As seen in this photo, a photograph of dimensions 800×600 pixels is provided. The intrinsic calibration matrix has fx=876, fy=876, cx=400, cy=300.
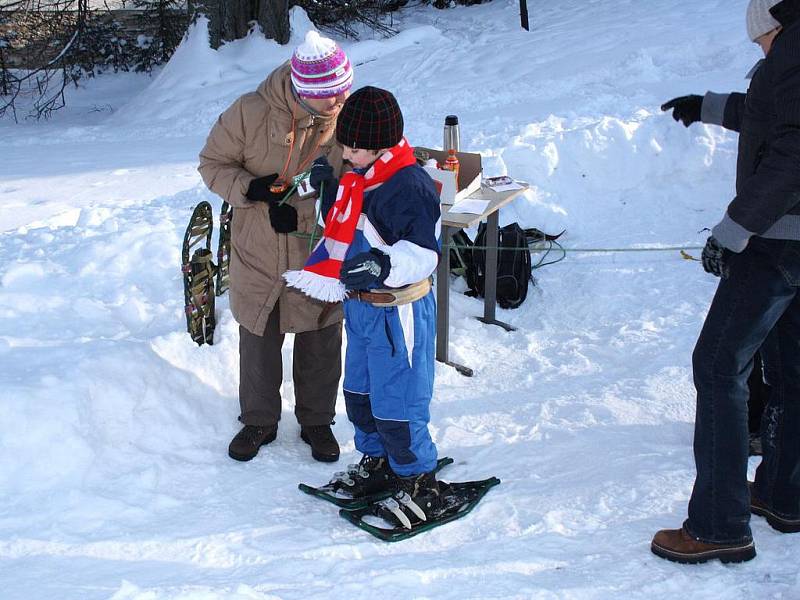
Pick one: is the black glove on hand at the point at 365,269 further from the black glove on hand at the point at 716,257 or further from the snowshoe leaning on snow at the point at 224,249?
the snowshoe leaning on snow at the point at 224,249

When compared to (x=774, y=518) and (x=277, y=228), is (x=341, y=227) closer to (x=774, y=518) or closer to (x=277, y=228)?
(x=277, y=228)

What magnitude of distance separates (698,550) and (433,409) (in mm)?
1683

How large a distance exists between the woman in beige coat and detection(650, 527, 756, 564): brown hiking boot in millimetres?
1542

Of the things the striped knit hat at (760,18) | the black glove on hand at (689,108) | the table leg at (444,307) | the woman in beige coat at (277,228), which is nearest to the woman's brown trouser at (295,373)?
the woman in beige coat at (277,228)

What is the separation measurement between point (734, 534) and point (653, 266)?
10.3 feet

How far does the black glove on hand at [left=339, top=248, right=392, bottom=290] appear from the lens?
298cm

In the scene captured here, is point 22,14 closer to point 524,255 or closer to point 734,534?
point 524,255

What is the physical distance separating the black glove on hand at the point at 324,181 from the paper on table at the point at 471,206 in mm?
1296

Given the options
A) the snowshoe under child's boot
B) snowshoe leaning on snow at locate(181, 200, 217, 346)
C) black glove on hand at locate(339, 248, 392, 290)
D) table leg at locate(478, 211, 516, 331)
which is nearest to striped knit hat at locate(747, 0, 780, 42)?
black glove on hand at locate(339, 248, 392, 290)

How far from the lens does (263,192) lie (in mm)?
3594

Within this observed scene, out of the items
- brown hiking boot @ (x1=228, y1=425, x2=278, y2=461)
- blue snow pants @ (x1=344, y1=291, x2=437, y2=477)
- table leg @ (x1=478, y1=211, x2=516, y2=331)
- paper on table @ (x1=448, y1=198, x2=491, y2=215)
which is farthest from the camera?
table leg @ (x1=478, y1=211, x2=516, y2=331)

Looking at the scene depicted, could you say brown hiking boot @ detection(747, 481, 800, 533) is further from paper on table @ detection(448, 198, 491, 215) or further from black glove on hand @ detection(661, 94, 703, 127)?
paper on table @ detection(448, 198, 491, 215)

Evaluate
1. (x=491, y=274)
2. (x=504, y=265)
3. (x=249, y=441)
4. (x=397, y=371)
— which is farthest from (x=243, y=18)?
(x=397, y=371)

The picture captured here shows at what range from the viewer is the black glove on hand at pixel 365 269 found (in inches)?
117
